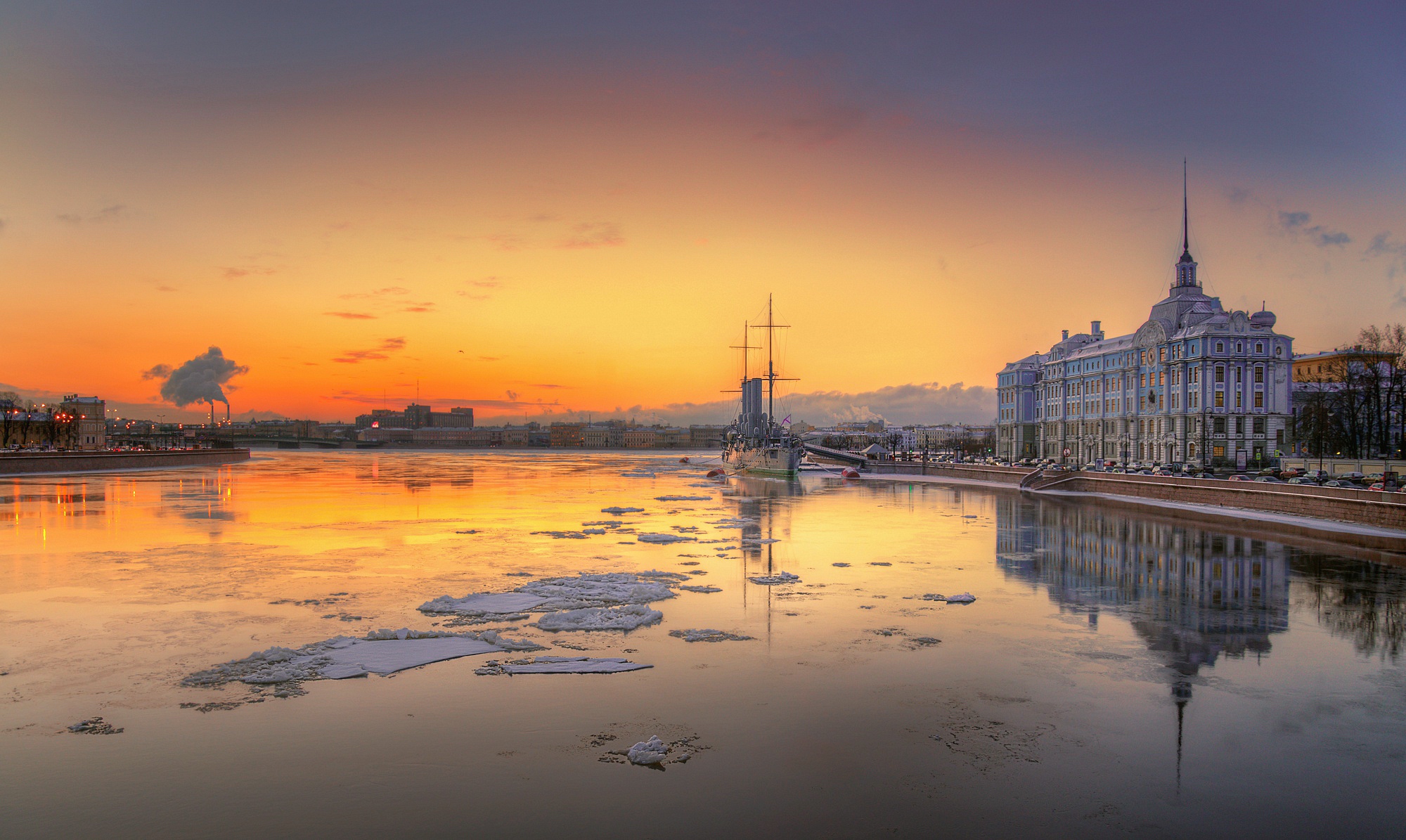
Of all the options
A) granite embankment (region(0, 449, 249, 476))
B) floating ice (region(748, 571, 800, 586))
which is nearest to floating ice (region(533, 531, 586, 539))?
floating ice (region(748, 571, 800, 586))

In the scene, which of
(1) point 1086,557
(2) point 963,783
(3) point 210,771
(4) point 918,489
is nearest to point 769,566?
(1) point 1086,557

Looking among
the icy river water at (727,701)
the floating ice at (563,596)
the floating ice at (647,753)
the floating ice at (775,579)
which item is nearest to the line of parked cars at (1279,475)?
the icy river water at (727,701)

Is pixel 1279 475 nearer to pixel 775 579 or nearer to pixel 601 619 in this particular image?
pixel 775 579

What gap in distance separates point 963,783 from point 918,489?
5314cm

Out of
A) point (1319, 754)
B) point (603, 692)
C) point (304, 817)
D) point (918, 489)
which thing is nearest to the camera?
point (304, 817)

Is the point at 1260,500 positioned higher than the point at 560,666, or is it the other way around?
the point at 1260,500

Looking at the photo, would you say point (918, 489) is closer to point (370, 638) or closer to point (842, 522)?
point (842, 522)

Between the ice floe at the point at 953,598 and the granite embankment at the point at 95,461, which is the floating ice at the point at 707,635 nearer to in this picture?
the ice floe at the point at 953,598

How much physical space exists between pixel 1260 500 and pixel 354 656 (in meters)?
38.0

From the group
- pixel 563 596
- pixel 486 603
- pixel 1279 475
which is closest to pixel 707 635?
pixel 563 596

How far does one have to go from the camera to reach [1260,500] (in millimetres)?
35594

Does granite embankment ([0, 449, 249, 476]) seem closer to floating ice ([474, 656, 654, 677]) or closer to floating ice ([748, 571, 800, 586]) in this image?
floating ice ([748, 571, 800, 586])

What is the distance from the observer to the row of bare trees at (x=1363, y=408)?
183 ft

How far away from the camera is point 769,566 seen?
69.3 feet
